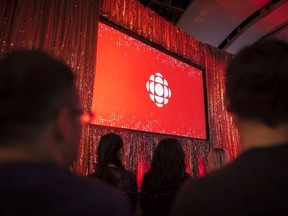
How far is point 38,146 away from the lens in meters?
0.63

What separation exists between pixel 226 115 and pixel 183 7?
10.8 feet

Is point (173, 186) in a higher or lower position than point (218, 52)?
lower

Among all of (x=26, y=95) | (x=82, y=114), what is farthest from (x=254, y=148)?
(x=26, y=95)

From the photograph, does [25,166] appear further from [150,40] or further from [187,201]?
[150,40]

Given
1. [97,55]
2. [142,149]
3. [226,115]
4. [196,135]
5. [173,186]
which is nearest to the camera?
[173,186]

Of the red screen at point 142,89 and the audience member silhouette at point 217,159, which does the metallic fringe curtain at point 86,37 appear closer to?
the red screen at point 142,89

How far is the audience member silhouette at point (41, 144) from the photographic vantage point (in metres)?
0.53

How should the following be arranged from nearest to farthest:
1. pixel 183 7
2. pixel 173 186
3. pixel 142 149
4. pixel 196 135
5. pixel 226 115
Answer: pixel 173 186, pixel 142 149, pixel 196 135, pixel 226 115, pixel 183 7

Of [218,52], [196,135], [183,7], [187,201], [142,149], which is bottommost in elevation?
[187,201]

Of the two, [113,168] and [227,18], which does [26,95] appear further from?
[227,18]

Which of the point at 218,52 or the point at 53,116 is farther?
the point at 218,52

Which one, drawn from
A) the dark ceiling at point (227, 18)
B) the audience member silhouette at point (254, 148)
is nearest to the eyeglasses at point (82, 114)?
the audience member silhouette at point (254, 148)

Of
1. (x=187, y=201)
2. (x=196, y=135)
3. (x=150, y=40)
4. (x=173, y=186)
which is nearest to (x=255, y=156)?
(x=187, y=201)

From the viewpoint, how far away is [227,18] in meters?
7.64
